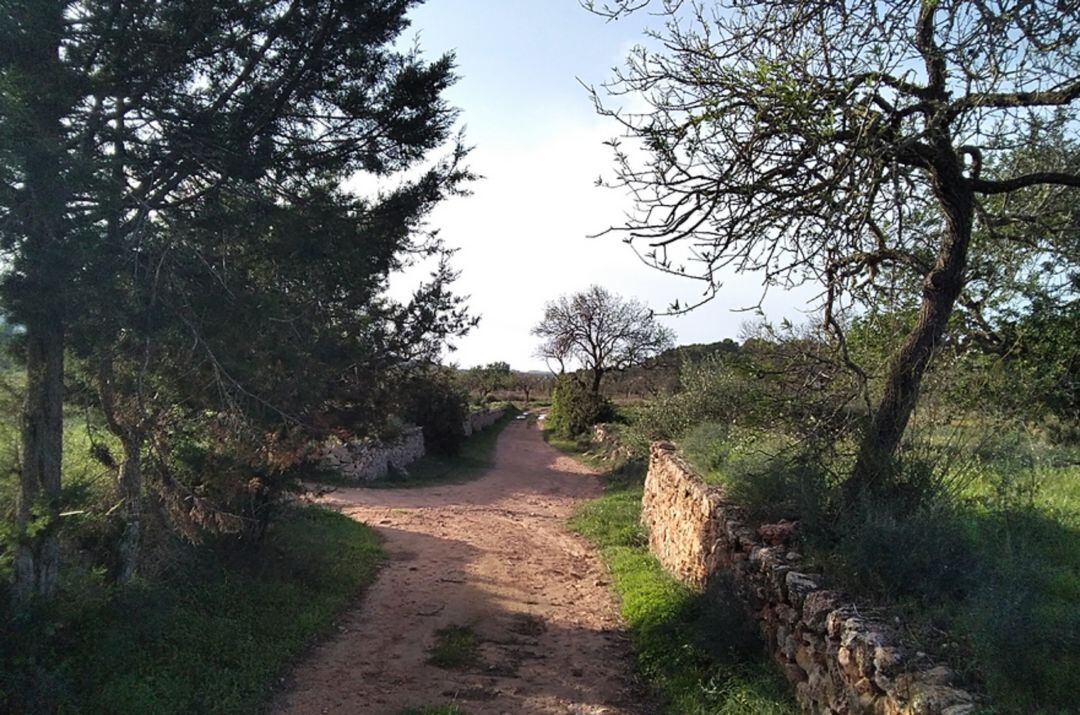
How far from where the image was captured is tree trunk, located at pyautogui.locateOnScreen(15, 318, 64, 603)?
5.31 meters

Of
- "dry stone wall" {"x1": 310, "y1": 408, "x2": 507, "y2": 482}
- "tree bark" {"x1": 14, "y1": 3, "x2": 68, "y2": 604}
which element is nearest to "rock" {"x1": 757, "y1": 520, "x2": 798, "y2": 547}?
"tree bark" {"x1": 14, "y1": 3, "x2": 68, "y2": 604}

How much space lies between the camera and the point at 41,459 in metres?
5.58

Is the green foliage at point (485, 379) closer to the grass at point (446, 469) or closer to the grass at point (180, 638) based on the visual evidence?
the grass at point (446, 469)

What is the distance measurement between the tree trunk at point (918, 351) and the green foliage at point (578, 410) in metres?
27.5

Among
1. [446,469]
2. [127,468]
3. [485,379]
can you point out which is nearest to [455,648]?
[127,468]

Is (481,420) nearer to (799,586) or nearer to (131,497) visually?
(131,497)

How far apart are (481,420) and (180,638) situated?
29.2m

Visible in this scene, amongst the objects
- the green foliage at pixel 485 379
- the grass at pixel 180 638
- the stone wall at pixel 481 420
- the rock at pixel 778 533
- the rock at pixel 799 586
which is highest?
the green foliage at pixel 485 379

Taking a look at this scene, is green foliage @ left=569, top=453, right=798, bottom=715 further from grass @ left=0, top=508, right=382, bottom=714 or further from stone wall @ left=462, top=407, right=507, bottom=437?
stone wall @ left=462, top=407, right=507, bottom=437

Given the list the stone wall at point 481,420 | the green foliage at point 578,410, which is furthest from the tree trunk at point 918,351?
the green foliage at point 578,410

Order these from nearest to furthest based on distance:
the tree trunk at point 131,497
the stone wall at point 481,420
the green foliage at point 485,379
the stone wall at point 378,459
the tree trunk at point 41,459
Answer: the tree trunk at point 41,459 < the tree trunk at point 131,497 < the stone wall at point 378,459 < the stone wall at point 481,420 < the green foliage at point 485,379

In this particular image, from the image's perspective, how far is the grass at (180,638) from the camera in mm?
4809

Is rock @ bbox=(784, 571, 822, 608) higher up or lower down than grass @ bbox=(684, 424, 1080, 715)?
lower down

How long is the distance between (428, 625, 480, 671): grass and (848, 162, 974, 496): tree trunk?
3914mm
